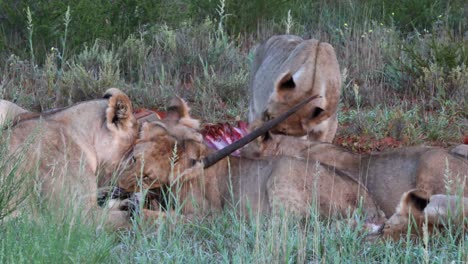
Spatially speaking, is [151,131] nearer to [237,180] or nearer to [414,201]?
[237,180]

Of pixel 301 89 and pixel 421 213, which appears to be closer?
pixel 421 213

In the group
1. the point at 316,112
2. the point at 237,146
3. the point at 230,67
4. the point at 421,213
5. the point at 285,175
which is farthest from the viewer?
the point at 230,67

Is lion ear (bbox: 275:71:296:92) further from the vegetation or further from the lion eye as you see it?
the vegetation

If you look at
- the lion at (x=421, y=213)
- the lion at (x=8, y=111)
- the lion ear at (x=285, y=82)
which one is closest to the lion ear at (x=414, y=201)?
the lion at (x=421, y=213)

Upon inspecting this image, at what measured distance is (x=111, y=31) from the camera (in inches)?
486

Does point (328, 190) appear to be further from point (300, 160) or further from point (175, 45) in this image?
point (175, 45)

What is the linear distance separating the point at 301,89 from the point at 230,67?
3.84 meters

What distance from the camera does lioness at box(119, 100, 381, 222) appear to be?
667 centimetres

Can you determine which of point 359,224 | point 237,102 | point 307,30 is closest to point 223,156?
point 359,224

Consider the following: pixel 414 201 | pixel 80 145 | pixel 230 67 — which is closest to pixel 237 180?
pixel 80 145

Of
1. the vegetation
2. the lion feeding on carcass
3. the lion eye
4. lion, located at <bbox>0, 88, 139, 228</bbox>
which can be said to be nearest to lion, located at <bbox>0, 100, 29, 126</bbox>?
lion, located at <bbox>0, 88, 139, 228</bbox>

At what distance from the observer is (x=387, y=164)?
23.1 feet

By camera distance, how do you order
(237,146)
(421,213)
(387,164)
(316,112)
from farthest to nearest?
(316,112)
(387,164)
(237,146)
(421,213)

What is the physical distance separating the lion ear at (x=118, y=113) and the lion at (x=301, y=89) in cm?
107
